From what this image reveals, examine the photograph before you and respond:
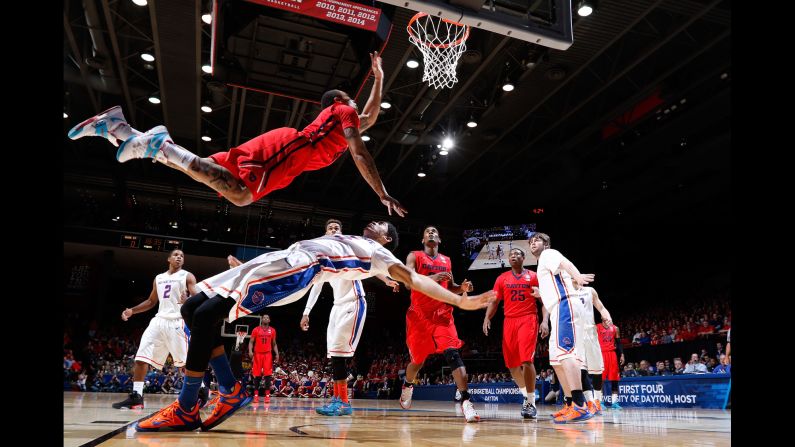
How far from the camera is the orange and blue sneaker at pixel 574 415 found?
4.99 m

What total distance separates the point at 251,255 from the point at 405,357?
6825 mm

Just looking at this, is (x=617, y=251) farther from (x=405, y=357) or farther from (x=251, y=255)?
(x=251, y=255)

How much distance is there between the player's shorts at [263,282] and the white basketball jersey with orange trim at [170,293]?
12.3ft

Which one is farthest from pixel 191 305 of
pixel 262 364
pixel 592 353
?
pixel 262 364

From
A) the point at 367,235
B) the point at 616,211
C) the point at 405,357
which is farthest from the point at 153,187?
the point at 367,235

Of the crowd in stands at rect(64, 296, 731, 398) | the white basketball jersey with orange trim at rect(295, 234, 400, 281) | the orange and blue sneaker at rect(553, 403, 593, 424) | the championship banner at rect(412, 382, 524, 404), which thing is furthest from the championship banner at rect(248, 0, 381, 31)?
the championship banner at rect(412, 382, 524, 404)

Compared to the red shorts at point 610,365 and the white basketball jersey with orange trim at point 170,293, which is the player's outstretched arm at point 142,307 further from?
the red shorts at point 610,365

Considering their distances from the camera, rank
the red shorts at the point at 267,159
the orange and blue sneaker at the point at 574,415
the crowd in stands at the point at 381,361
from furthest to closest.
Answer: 1. the crowd in stands at the point at 381,361
2. the orange and blue sneaker at the point at 574,415
3. the red shorts at the point at 267,159

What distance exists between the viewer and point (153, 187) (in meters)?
20.5

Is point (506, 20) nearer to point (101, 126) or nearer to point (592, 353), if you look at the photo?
point (101, 126)

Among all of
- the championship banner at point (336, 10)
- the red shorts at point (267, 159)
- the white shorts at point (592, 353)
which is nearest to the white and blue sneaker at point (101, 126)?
the red shorts at point (267, 159)

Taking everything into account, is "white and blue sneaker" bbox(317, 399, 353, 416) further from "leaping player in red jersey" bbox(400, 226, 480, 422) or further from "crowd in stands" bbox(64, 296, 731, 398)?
"crowd in stands" bbox(64, 296, 731, 398)

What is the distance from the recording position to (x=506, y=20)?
16.5ft

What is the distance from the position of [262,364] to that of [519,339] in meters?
7.29
